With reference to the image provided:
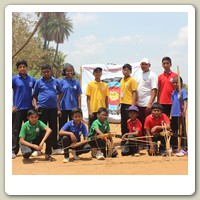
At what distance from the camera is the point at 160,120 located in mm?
6340

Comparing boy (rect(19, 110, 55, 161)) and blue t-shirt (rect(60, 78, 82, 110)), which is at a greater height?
blue t-shirt (rect(60, 78, 82, 110))

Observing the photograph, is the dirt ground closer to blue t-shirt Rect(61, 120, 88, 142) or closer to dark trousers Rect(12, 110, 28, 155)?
dark trousers Rect(12, 110, 28, 155)

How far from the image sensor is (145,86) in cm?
667

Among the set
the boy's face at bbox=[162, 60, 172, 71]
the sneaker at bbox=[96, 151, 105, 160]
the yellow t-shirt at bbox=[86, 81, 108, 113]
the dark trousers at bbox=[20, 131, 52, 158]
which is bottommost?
the sneaker at bbox=[96, 151, 105, 160]

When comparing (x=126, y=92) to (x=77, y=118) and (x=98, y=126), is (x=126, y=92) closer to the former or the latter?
(x=98, y=126)

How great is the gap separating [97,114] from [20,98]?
134cm

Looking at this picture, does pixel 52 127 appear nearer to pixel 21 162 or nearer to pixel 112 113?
pixel 21 162

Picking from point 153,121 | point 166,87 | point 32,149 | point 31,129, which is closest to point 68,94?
point 31,129

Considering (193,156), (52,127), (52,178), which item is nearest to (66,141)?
(52,127)

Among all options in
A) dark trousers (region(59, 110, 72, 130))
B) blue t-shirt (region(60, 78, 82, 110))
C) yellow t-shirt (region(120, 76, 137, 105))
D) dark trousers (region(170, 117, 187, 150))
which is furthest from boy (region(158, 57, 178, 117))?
dark trousers (region(59, 110, 72, 130))

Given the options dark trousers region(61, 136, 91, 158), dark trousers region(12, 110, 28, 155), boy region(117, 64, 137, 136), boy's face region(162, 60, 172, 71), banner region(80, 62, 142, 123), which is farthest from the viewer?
banner region(80, 62, 142, 123)

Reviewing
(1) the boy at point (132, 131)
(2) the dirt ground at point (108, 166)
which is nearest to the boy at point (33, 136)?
(2) the dirt ground at point (108, 166)

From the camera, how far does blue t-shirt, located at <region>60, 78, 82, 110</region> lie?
6711 millimetres

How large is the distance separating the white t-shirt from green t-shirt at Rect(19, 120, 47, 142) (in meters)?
1.79
